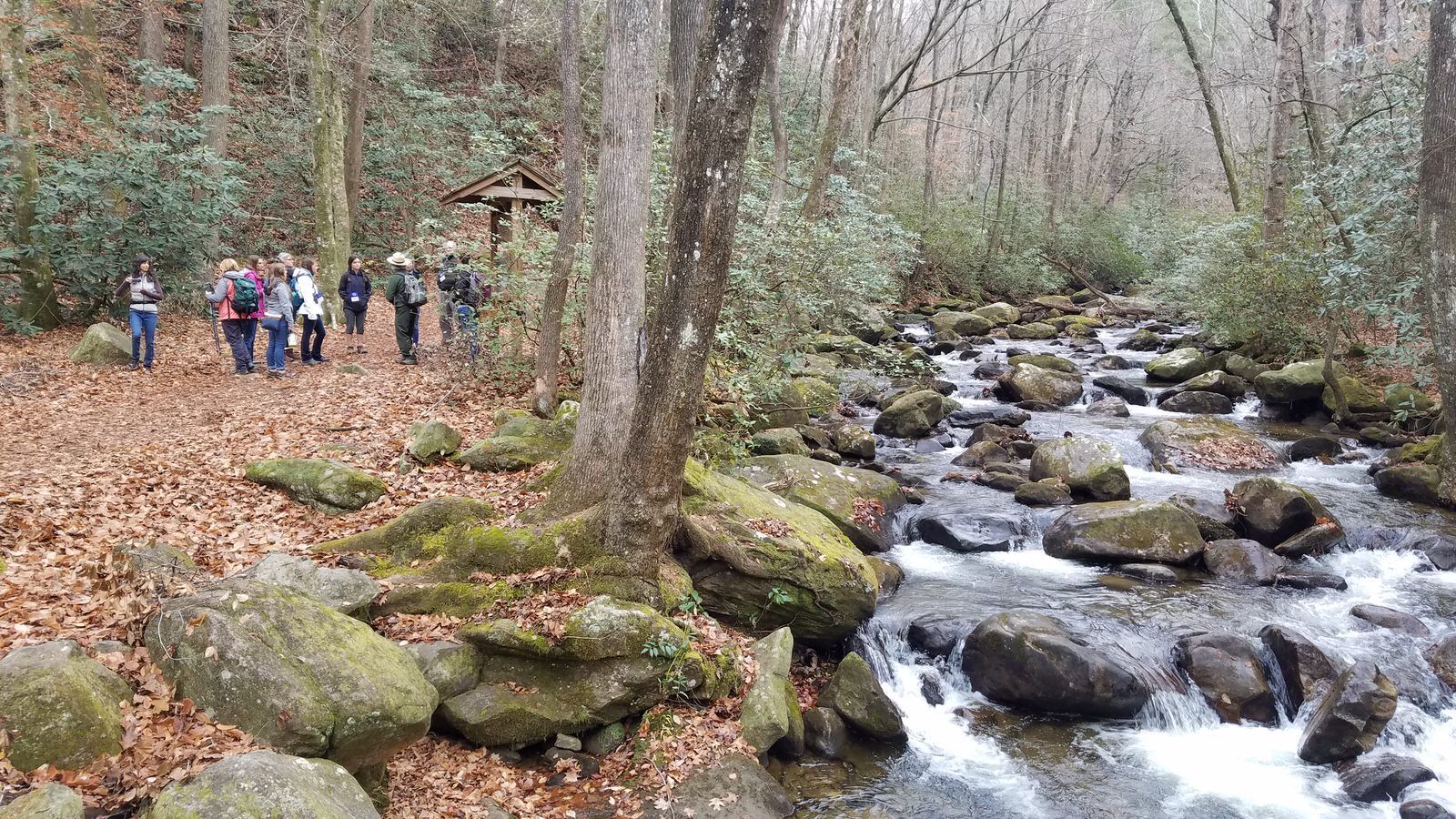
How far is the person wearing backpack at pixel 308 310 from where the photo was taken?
14.5 meters

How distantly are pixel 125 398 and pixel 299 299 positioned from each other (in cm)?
344

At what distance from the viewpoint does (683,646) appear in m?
6.29

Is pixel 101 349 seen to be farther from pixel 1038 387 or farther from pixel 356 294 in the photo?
pixel 1038 387

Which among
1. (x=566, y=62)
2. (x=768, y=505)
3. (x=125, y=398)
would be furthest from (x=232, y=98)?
(x=768, y=505)

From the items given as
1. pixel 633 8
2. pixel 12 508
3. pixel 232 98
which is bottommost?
pixel 12 508

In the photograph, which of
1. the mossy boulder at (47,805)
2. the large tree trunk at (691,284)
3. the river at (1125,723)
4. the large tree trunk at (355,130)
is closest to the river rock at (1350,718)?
the river at (1125,723)

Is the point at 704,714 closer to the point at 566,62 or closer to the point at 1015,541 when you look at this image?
the point at 1015,541

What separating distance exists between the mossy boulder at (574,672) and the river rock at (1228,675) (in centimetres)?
482

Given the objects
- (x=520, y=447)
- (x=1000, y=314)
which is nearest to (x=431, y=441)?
(x=520, y=447)

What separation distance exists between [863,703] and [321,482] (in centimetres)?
580

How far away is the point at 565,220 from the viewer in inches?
432

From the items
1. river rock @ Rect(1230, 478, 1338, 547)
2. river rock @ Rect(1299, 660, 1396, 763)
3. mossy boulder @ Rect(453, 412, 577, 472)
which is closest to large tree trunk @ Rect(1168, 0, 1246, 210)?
river rock @ Rect(1230, 478, 1338, 547)

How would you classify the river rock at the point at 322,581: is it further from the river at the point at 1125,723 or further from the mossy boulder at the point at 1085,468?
the mossy boulder at the point at 1085,468

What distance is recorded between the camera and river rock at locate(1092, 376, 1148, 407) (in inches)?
686
